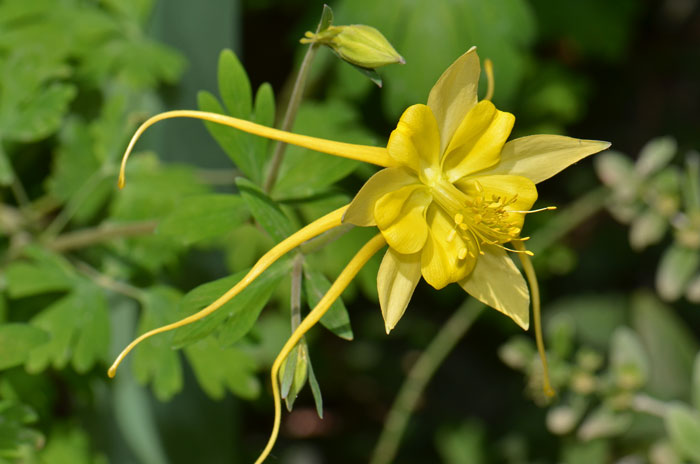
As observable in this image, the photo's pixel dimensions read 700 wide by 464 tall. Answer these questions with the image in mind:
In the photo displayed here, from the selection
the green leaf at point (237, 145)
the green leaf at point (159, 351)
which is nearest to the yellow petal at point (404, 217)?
the green leaf at point (237, 145)

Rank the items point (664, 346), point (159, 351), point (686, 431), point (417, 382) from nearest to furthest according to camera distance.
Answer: point (159, 351)
point (686, 431)
point (417, 382)
point (664, 346)

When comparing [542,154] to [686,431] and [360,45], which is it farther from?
[686,431]

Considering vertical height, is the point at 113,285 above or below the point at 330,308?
below

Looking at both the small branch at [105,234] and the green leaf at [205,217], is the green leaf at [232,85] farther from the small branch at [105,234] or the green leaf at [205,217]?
the small branch at [105,234]

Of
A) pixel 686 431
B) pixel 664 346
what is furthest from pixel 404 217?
pixel 664 346

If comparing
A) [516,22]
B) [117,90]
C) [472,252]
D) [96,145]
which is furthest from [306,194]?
[516,22]
